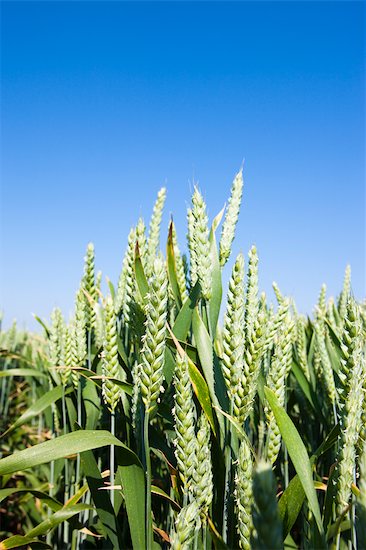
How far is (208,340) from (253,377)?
0.19 metres

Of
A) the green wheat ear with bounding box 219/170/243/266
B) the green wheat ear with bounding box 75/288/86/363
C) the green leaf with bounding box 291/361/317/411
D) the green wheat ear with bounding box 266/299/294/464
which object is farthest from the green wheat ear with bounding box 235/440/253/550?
the green leaf with bounding box 291/361/317/411

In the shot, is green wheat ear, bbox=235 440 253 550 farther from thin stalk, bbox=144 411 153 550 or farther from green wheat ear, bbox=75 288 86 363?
green wheat ear, bbox=75 288 86 363

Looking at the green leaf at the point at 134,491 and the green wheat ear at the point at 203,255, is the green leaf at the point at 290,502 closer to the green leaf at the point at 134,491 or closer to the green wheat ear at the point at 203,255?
the green leaf at the point at 134,491

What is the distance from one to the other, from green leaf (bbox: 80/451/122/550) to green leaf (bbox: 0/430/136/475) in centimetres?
21

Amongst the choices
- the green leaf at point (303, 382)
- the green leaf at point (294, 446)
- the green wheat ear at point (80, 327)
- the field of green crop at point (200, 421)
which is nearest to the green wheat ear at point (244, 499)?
the field of green crop at point (200, 421)

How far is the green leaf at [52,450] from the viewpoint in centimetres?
94

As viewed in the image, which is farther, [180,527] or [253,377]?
[253,377]

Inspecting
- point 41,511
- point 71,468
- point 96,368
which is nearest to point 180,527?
point 96,368

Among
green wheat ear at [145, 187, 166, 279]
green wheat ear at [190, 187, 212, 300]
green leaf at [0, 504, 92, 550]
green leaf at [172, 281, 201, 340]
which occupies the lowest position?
green leaf at [0, 504, 92, 550]

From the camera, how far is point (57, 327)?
172 centimetres

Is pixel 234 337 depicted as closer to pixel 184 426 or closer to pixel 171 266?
pixel 184 426

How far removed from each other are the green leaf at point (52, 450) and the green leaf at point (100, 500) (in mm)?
213

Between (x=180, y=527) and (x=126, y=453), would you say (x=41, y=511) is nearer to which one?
(x=126, y=453)

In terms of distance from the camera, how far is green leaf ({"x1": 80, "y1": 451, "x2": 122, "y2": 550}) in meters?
1.13
